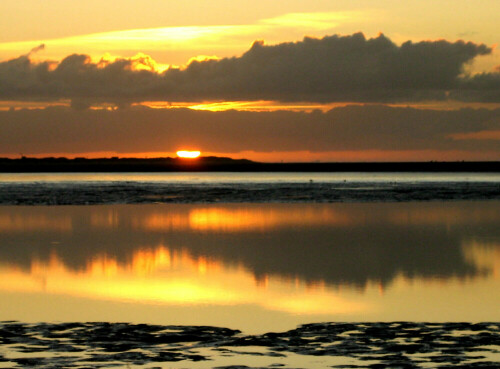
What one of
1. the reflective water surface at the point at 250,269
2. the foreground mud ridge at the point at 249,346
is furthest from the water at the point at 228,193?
the foreground mud ridge at the point at 249,346

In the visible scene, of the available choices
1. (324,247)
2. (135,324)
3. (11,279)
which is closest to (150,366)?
(135,324)

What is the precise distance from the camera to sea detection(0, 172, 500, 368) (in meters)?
10.2

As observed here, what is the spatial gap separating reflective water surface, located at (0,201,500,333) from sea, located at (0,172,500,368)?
3 cm

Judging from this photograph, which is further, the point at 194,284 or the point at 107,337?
the point at 194,284

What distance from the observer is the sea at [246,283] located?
33.3ft

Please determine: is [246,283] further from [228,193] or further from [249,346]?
[228,193]

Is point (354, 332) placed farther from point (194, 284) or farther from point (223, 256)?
point (223, 256)

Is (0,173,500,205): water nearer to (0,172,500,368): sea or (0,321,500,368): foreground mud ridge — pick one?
(0,172,500,368): sea

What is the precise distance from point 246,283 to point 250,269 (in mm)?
2127

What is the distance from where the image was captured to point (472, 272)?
17.5 meters

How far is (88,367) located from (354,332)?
352 cm

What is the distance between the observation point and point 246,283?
1622 cm

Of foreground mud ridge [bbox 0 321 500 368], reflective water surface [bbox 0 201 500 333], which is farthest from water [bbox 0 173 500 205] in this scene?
foreground mud ridge [bbox 0 321 500 368]

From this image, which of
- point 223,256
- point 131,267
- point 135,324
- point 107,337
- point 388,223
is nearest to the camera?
point 107,337
